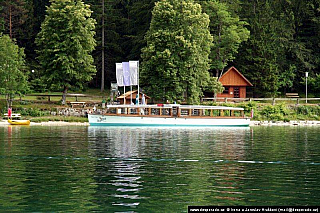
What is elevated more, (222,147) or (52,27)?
(52,27)

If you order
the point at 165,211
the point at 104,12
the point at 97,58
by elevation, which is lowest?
the point at 165,211

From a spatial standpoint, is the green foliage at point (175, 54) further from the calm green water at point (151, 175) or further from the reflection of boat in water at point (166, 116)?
the calm green water at point (151, 175)

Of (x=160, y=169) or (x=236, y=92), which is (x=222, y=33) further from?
(x=160, y=169)

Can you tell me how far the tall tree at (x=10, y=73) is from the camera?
62.5m

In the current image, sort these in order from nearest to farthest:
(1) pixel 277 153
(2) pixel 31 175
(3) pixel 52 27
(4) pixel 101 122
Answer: (2) pixel 31 175 < (1) pixel 277 153 < (4) pixel 101 122 < (3) pixel 52 27

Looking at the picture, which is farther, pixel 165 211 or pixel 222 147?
pixel 222 147

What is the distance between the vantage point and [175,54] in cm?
6819

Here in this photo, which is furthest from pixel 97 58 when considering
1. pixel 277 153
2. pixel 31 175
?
pixel 31 175

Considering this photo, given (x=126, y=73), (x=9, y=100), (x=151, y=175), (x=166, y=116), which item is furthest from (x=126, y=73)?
(x=151, y=175)

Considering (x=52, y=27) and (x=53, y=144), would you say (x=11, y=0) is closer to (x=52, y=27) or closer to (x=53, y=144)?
(x=52, y=27)

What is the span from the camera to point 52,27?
6838 centimetres

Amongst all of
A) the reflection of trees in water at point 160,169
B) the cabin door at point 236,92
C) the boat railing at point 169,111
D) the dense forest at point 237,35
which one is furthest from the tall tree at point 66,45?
the reflection of trees in water at point 160,169

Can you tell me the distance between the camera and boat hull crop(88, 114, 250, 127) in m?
60.2

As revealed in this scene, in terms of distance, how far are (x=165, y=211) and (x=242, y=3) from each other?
7415 cm
